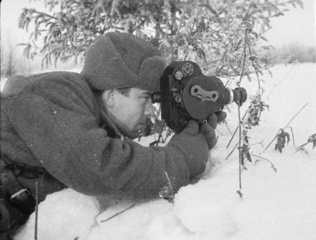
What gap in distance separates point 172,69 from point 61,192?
67cm

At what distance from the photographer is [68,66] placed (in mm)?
3682

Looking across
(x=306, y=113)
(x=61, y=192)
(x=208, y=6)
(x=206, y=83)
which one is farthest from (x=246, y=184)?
(x=306, y=113)

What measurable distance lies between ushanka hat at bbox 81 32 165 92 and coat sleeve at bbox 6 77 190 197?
258 millimetres

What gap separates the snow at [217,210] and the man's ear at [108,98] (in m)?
0.43

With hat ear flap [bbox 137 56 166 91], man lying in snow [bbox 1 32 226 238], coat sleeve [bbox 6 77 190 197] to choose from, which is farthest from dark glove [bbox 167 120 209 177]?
hat ear flap [bbox 137 56 166 91]

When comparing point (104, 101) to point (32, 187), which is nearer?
point (32, 187)

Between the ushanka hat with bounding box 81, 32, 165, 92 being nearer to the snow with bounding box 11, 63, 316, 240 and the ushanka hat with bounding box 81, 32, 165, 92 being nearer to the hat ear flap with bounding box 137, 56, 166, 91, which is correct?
the hat ear flap with bounding box 137, 56, 166, 91

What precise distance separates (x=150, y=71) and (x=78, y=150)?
53 centimetres

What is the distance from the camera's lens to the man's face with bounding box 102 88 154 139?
159cm

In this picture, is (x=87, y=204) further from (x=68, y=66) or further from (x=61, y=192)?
(x=68, y=66)

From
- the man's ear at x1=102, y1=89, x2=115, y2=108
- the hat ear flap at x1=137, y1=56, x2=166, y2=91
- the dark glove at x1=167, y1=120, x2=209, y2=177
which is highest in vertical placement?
the hat ear flap at x1=137, y1=56, x2=166, y2=91

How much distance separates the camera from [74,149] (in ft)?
3.88

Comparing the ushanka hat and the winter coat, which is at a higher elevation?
the ushanka hat

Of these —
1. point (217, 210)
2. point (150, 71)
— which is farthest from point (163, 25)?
point (217, 210)
